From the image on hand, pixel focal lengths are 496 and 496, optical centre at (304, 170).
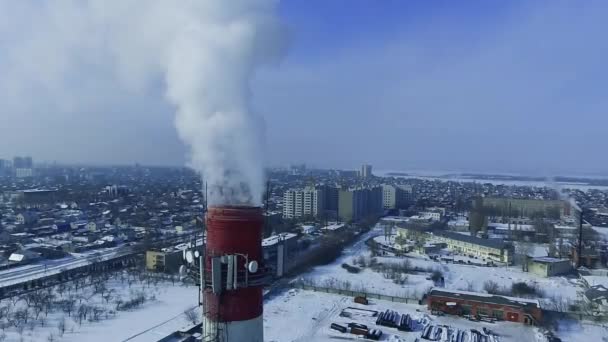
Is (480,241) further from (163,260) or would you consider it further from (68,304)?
(68,304)

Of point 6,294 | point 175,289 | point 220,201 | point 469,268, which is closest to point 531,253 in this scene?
point 469,268

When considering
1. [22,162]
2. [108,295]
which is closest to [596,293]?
[108,295]

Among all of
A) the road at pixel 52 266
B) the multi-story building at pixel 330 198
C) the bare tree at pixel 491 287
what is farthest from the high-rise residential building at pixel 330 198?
the bare tree at pixel 491 287

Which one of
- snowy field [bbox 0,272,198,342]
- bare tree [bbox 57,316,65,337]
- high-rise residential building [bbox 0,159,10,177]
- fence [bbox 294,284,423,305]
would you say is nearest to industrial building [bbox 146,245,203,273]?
snowy field [bbox 0,272,198,342]

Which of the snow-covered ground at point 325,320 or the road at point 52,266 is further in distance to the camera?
the road at point 52,266

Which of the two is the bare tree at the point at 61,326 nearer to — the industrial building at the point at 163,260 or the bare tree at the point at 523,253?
the industrial building at the point at 163,260

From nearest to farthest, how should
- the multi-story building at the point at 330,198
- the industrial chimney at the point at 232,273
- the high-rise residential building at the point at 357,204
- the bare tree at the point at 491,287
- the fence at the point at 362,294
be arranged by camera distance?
the industrial chimney at the point at 232,273 → the fence at the point at 362,294 → the bare tree at the point at 491,287 → the high-rise residential building at the point at 357,204 → the multi-story building at the point at 330,198
